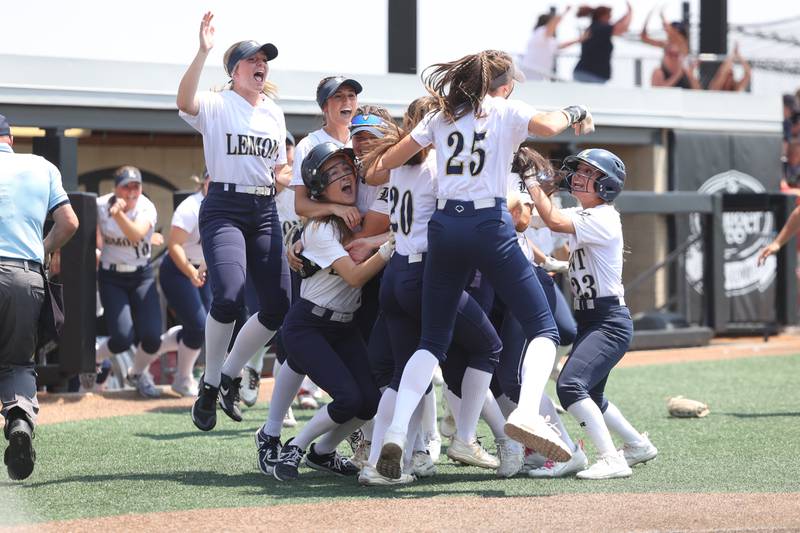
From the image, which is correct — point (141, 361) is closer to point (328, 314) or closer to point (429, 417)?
point (429, 417)

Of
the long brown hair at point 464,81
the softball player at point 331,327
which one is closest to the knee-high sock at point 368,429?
the softball player at point 331,327

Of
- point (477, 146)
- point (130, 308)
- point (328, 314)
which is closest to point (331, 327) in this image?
point (328, 314)

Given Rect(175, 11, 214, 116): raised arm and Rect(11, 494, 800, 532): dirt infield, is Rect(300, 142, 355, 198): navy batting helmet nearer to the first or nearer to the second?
Rect(175, 11, 214, 116): raised arm

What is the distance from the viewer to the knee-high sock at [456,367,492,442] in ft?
19.1

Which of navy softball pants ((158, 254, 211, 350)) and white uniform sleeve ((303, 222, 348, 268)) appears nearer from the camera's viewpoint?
white uniform sleeve ((303, 222, 348, 268))

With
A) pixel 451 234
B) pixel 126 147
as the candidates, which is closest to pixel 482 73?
pixel 451 234

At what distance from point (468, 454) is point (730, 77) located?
494 inches

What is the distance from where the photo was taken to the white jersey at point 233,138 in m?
6.62

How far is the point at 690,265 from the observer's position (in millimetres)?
14758

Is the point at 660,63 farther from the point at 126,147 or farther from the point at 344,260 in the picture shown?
the point at 344,260

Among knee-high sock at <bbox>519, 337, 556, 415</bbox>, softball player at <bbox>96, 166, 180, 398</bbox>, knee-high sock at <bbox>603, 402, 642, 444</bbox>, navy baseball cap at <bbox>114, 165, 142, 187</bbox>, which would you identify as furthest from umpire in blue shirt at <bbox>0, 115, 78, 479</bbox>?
navy baseball cap at <bbox>114, 165, 142, 187</bbox>

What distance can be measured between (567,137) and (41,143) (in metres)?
6.32

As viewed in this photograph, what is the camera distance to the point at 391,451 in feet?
17.5

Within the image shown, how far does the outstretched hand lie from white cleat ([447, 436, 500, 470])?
7.49 ft
